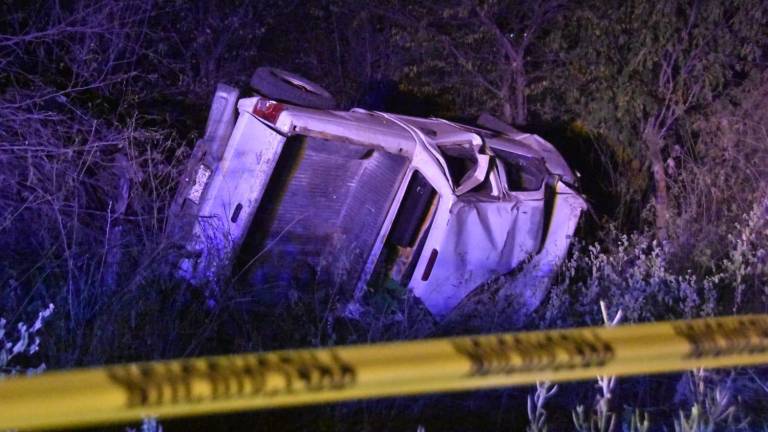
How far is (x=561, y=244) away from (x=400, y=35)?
450 centimetres

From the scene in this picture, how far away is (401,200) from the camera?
23.0 feet

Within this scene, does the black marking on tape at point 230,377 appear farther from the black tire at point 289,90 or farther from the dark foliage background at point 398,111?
the black tire at point 289,90

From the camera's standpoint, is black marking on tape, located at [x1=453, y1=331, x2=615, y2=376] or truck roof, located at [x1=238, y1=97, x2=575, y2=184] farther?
truck roof, located at [x1=238, y1=97, x2=575, y2=184]

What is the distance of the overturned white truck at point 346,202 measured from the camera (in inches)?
261

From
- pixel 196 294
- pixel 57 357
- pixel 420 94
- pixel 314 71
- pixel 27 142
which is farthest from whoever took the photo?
pixel 314 71

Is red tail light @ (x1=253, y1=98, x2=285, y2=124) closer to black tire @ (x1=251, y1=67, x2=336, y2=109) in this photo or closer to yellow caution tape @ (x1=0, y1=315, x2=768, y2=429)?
black tire @ (x1=251, y1=67, x2=336, y2=109)

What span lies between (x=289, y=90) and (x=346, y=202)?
3.11 ft

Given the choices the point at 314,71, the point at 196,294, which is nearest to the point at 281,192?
the point at 196,294

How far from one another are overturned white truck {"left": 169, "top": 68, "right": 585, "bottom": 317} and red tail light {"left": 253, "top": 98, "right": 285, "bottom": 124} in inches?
0.4

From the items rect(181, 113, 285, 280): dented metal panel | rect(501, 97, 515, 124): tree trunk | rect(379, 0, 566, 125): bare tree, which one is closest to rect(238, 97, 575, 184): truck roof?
rect(181, 113, 285, 280): dented metal panel

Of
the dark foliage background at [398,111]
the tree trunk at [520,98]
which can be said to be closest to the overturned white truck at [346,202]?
the dark foliage background at [398,111]

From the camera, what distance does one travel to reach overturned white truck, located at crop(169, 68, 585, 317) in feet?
21.7

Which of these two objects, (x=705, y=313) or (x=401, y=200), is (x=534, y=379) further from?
(x=401, y=200)

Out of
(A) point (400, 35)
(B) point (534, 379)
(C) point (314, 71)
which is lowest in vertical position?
(C) point (314, 71)
